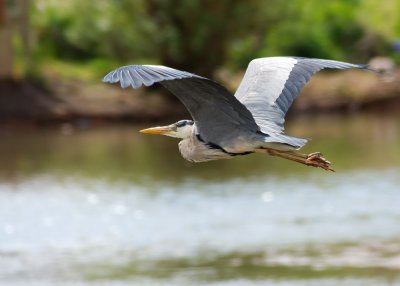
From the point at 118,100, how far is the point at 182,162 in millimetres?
6468

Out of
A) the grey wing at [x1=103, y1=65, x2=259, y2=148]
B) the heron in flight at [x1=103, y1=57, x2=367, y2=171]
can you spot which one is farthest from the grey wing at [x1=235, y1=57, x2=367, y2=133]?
the grey wing at [x1=103, y1=65, x2=259, y2=148]

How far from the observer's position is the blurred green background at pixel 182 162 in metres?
13.5

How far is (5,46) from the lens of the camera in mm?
26234

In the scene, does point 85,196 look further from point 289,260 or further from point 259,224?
point 289,260

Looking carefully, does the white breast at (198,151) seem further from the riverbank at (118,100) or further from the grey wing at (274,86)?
the riverbank at (118,100)

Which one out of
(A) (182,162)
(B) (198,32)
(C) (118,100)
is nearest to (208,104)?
(A) (182,162)

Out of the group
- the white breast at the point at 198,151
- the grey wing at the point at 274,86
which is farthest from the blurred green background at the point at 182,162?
the white breast at the point at 198,151

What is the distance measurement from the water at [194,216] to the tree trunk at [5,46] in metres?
3.63

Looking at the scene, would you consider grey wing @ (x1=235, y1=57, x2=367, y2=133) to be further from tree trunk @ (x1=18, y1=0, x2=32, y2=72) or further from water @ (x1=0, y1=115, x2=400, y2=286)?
tree trunk @ (x1=18, y1=0, x2=32, y2=72)

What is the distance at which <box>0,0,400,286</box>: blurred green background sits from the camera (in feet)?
44.3

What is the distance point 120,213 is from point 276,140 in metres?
8.86

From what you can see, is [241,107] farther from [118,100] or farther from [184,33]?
[184,33]

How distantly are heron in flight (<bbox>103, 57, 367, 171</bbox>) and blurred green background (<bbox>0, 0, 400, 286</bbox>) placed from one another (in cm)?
150

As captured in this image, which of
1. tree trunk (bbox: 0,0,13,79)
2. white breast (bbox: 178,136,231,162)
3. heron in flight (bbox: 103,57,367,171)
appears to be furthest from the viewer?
tree trunk (bbox: 0,0,13,79)
